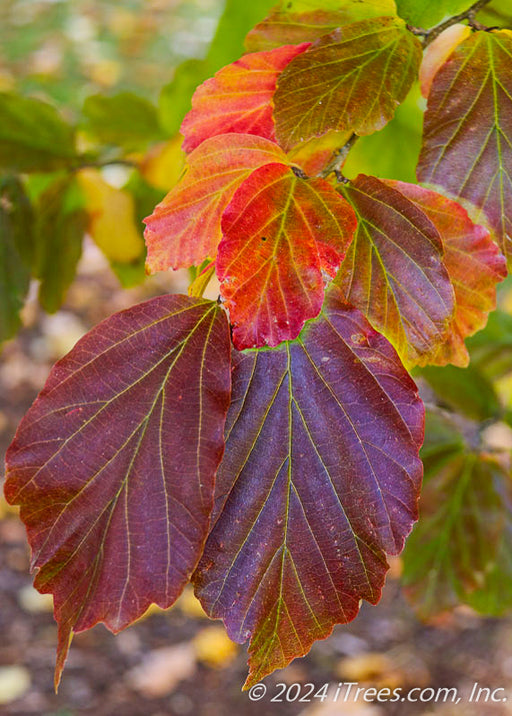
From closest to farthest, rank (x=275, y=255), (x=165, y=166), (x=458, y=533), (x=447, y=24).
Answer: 1. (x=275, y=255)
2. (x=447, y=24)
3. (x=165, y=166)
4. (x=458, y=533)

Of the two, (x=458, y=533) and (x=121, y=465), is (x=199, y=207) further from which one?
(x=458, y=533)

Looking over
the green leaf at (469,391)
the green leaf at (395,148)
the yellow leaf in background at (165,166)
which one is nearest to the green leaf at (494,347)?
the green leaf at (469,391)

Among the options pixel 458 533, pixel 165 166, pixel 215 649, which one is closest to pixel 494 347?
pixel 458 533

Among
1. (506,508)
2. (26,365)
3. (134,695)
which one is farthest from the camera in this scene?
(26,365)

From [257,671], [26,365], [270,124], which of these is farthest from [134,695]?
[270,124]

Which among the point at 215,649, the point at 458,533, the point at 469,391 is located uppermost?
the point at 469,391

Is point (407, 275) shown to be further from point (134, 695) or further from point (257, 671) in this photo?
point (134, 695)

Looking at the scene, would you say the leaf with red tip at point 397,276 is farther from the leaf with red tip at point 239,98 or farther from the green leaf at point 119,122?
the green leaf at point 119,122

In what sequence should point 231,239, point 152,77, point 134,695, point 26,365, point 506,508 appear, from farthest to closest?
1. point 152,77
2. point 26,365
3. point 134,695
4. point 506,508
5. point 231,239
